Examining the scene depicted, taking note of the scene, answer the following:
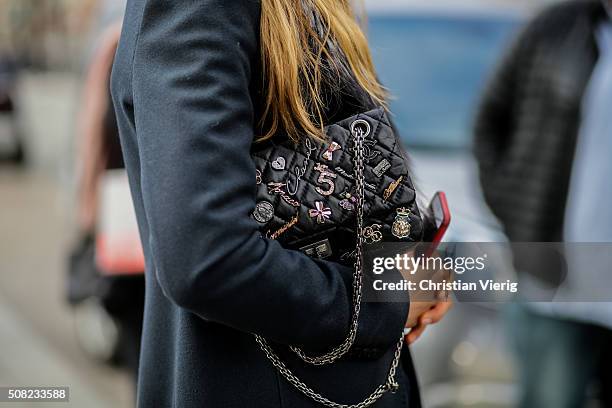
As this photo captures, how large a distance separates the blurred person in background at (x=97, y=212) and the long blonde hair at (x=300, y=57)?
5.22ft

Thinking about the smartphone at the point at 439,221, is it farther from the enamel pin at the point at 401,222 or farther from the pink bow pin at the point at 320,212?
the pink bow pin at the point at 320,212

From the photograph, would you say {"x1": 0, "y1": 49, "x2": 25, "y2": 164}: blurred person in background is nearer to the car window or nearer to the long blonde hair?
the car window

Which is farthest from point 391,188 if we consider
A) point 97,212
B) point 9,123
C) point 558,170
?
point 9,123

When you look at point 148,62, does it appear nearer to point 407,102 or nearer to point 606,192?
point 606,192

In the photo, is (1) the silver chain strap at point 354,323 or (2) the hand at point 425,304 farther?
(2) the hand at point 425,304

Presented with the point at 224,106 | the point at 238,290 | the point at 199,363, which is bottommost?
the point at 199,363

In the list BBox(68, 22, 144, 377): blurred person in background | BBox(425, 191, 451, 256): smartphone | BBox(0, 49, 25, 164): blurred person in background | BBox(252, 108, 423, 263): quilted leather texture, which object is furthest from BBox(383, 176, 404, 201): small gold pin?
BBox(0, 49, 25, 164): blurred person in background

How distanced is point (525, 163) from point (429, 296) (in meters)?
1.43

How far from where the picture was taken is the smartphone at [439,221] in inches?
59.1

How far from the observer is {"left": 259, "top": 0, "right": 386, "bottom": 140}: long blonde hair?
1.35m

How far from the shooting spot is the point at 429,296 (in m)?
1.51

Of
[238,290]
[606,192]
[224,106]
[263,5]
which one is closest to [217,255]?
[238,290]

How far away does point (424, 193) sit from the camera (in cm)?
198

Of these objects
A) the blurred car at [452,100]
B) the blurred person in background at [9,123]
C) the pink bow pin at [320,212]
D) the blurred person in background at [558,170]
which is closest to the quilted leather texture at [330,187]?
the pink bow pin at [320,212]
